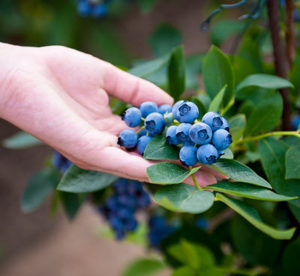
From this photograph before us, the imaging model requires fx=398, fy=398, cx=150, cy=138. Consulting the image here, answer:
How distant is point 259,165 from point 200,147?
0.99 feet

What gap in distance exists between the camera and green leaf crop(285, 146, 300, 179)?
26.6 inches

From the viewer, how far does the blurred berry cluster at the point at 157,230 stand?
4.53 feet

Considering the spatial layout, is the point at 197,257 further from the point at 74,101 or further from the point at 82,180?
the point at 74,101

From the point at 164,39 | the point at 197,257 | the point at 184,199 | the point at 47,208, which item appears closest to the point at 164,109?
the point at 184,199

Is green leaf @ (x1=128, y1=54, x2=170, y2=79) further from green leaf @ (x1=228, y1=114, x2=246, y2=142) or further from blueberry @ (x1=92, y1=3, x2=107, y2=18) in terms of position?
blueberry @ (x1=92, y1=3, x2=107, y2=18)

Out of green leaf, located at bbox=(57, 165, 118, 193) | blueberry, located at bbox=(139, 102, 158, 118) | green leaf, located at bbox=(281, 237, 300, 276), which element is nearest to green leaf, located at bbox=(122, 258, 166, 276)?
green leaf, located at bbox=(281, 237, 300, 276)

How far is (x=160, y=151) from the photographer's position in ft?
2.15

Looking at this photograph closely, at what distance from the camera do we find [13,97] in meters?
0.78

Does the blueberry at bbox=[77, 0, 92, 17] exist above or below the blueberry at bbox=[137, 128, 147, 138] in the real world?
below

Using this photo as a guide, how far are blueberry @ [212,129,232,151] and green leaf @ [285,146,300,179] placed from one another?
0.14 meters

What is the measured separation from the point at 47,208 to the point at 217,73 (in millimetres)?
2144

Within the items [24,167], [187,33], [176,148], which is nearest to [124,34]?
[187,33]

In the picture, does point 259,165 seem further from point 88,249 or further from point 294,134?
point 88,249

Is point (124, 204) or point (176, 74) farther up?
point (176, 74)
